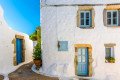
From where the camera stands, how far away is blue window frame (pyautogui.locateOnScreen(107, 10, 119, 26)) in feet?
15.6

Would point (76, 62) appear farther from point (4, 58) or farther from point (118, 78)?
point (4, 58)

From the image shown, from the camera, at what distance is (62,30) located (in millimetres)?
4840

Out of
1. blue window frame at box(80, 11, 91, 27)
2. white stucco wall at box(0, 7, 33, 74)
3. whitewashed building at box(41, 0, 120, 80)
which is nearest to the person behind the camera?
whitewashed building at box(41, 0, 120, 80)

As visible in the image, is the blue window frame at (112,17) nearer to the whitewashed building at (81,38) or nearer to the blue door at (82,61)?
the whitewashed building at (81,38)

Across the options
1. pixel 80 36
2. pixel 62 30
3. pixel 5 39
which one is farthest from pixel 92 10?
pixel 5 39

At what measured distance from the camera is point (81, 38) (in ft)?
15.6

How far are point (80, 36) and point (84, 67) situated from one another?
2.05 metres

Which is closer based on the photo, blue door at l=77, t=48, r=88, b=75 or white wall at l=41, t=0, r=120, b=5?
white wall at l=41, t=0, r=120, b=5

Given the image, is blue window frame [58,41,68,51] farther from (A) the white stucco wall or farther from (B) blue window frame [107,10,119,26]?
(A) the white stucco wall

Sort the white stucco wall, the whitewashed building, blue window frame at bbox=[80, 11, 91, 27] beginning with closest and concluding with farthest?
the whitewashed building < blue window frame at bbox=[80, 11, 91, 27] < the white stucco wall

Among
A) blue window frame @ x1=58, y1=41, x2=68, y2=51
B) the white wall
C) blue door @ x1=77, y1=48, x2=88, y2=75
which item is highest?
the white wall

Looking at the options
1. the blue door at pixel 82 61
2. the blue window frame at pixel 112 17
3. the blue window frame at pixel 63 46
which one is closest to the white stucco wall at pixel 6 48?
the blue window frame at pixel 63 46

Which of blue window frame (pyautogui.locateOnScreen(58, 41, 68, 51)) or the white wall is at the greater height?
the white wall

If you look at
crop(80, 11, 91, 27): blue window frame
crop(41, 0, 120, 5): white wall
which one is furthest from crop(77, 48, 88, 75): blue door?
crop(41, 0, 120, 5): white wall
